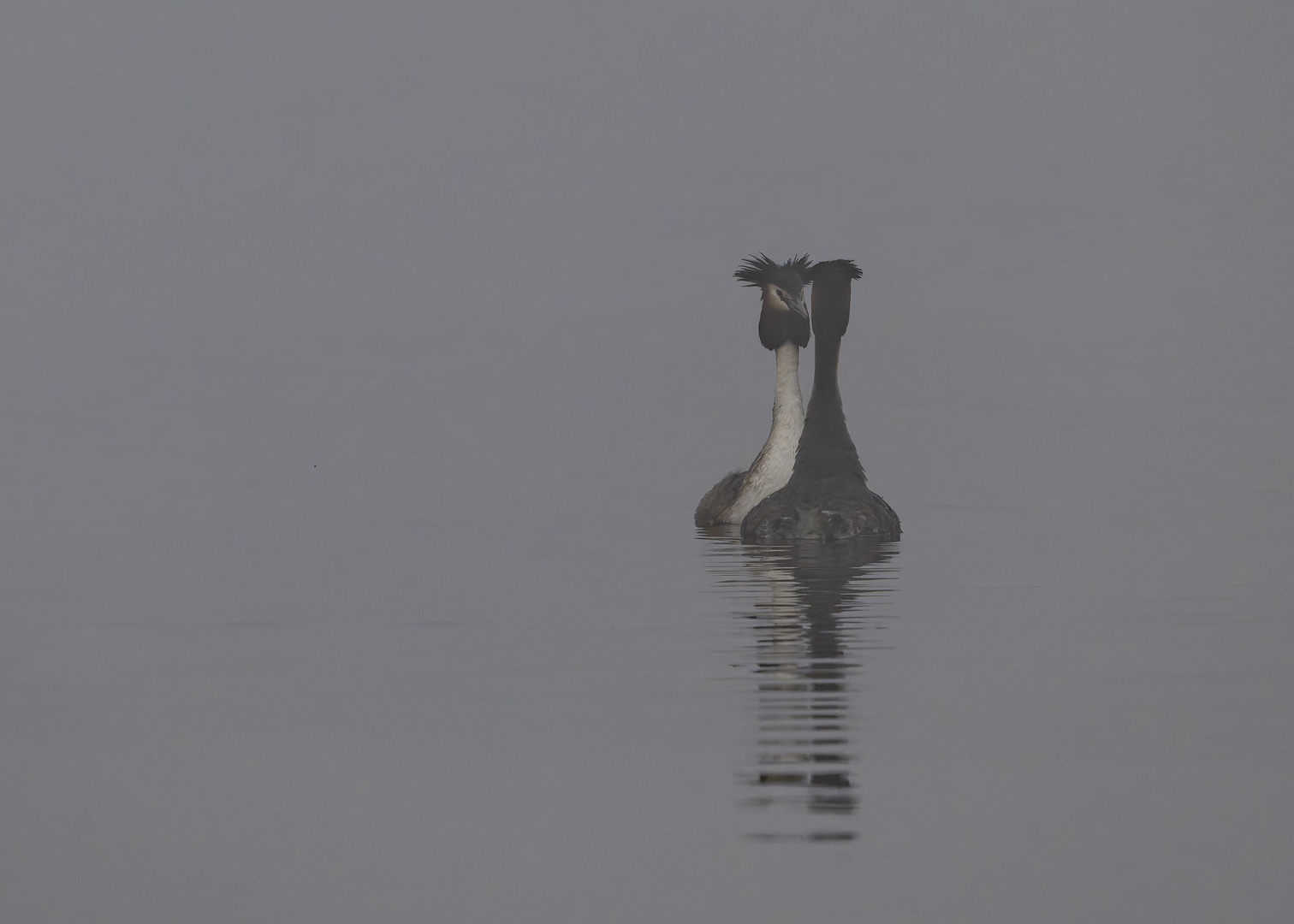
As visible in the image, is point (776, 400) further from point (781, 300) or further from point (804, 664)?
point (804, 664)

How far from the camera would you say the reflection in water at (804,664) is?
927cm

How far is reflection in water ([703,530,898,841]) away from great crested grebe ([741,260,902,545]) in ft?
0.89

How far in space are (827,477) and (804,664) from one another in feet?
27.6

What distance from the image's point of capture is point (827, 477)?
68.4ft

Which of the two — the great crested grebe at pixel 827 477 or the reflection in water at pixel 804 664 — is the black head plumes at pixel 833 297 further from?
the reflection in water at pixel 804 664

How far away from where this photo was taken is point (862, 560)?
740 inches

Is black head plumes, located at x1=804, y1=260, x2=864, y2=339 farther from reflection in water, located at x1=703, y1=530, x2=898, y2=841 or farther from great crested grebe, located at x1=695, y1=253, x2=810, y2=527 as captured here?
reflection in water, located at x1=703, y1=530, x2=898, y2=841

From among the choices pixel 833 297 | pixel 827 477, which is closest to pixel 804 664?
pixel 827 477

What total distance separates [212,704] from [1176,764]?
587 centimetres

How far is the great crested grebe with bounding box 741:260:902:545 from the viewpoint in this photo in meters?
20.4

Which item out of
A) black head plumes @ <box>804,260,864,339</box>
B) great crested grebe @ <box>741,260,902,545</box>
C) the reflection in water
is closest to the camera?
the reflection in water

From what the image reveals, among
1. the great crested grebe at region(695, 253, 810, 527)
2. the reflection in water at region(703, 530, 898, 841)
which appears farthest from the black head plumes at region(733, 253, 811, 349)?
the reflection in water at region(703, 530, 898, 841)

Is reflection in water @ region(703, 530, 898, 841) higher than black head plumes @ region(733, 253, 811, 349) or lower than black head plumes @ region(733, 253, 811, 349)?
lower

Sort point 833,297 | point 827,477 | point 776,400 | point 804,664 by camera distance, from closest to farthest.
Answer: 1. point 804,664
2. point 827,477
3. point 833,297
4. point 776,400
